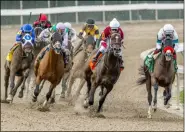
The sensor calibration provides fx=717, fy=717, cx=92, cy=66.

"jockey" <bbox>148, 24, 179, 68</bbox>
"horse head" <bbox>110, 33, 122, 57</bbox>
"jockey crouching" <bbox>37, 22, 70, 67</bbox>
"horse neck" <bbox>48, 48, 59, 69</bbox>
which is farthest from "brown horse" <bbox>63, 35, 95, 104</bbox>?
"horse head" <bbox>110, 33, 122, 57</bbox>

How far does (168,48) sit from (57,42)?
7.11 feet

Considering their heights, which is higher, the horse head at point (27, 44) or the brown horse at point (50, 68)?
the horse head at point (27, 44)

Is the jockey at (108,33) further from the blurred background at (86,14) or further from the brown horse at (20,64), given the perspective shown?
the blurred background at (86,14)

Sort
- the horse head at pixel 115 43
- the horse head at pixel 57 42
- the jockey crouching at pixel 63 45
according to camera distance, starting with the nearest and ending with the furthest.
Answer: the horse head at pixel 115 43 → the horse head at pixel 57 42 → the jockey crouching at pixel 63 45

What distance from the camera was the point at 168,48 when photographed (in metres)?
14.0

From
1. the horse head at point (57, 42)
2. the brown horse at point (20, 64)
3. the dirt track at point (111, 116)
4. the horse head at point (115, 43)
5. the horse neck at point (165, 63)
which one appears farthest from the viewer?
the brown horse at point (20, 64)

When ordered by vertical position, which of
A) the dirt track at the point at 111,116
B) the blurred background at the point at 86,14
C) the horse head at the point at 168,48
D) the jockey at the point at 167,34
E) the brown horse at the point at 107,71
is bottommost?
the dirt track at the point at 111,116

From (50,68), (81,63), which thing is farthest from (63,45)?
(81,63)

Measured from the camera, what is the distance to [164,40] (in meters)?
14.2

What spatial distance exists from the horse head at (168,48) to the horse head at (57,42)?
81.1 inches

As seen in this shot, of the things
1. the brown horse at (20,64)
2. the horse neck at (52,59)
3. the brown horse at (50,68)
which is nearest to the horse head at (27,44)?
the brown horse at (20,64)

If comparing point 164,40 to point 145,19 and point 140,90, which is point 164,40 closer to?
point 140,90

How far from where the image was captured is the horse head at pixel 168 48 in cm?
1398

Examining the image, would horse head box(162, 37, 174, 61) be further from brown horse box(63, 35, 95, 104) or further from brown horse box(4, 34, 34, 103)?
brown horse box(4, 34, 34, 103)
